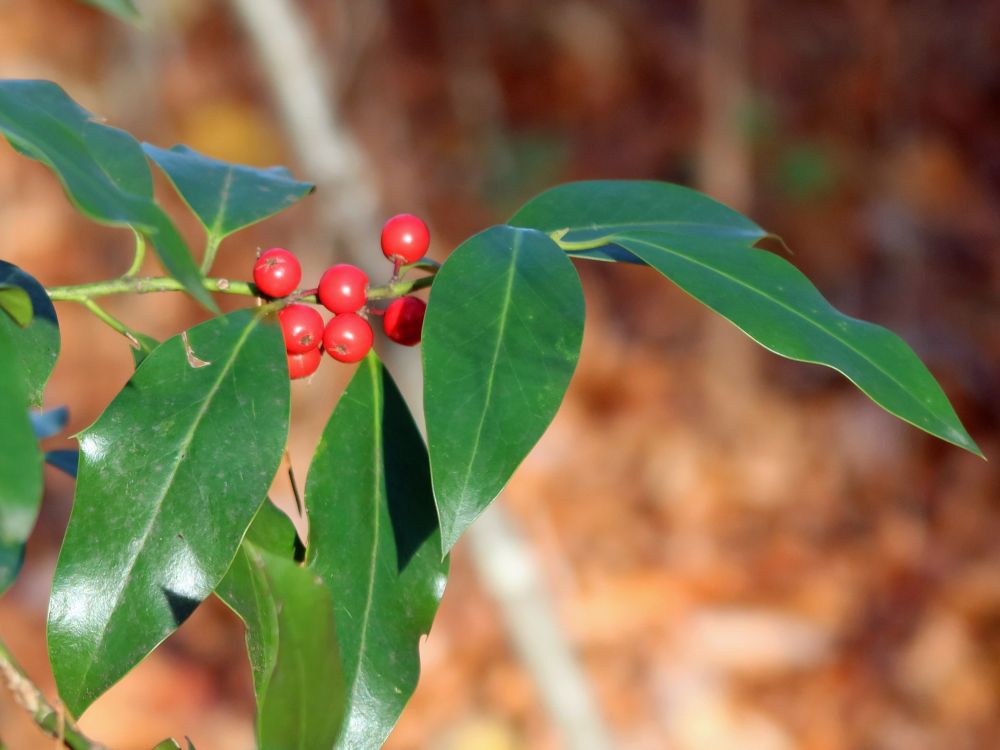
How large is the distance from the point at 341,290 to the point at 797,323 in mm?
234

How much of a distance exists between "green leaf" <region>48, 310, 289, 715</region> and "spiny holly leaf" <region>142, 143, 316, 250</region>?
137mm

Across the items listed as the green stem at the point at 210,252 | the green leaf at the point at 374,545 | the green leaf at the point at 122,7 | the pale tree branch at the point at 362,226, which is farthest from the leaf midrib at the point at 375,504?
the pale tree branch at the point at 362,226

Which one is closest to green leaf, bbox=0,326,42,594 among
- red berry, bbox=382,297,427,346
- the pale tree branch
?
red berry, bbox=382,297,427,346

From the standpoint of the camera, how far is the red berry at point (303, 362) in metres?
0.59

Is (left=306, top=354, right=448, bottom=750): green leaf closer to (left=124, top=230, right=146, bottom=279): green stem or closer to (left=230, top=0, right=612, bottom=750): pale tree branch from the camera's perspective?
(left=124, top=230, right=146, bottom=279): green stem

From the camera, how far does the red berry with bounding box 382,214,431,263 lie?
0.60 metres

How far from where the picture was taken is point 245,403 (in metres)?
0.52

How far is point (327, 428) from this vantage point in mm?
549

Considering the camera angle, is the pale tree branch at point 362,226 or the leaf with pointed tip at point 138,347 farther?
the pale tree branch at point 362,226

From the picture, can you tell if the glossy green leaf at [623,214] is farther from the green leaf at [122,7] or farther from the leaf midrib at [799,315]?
the green leaf at [122,7]

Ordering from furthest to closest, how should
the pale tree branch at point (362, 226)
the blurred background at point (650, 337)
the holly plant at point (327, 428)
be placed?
the blurred background at point (650, 337), the pale tree branch at point (362, 226), the holly plant at point (327, 428)

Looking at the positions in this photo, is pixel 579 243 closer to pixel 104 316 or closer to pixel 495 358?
pixel 495 358

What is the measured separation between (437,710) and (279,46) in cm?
129

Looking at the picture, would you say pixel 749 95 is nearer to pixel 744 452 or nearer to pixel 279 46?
pixel 744 452
